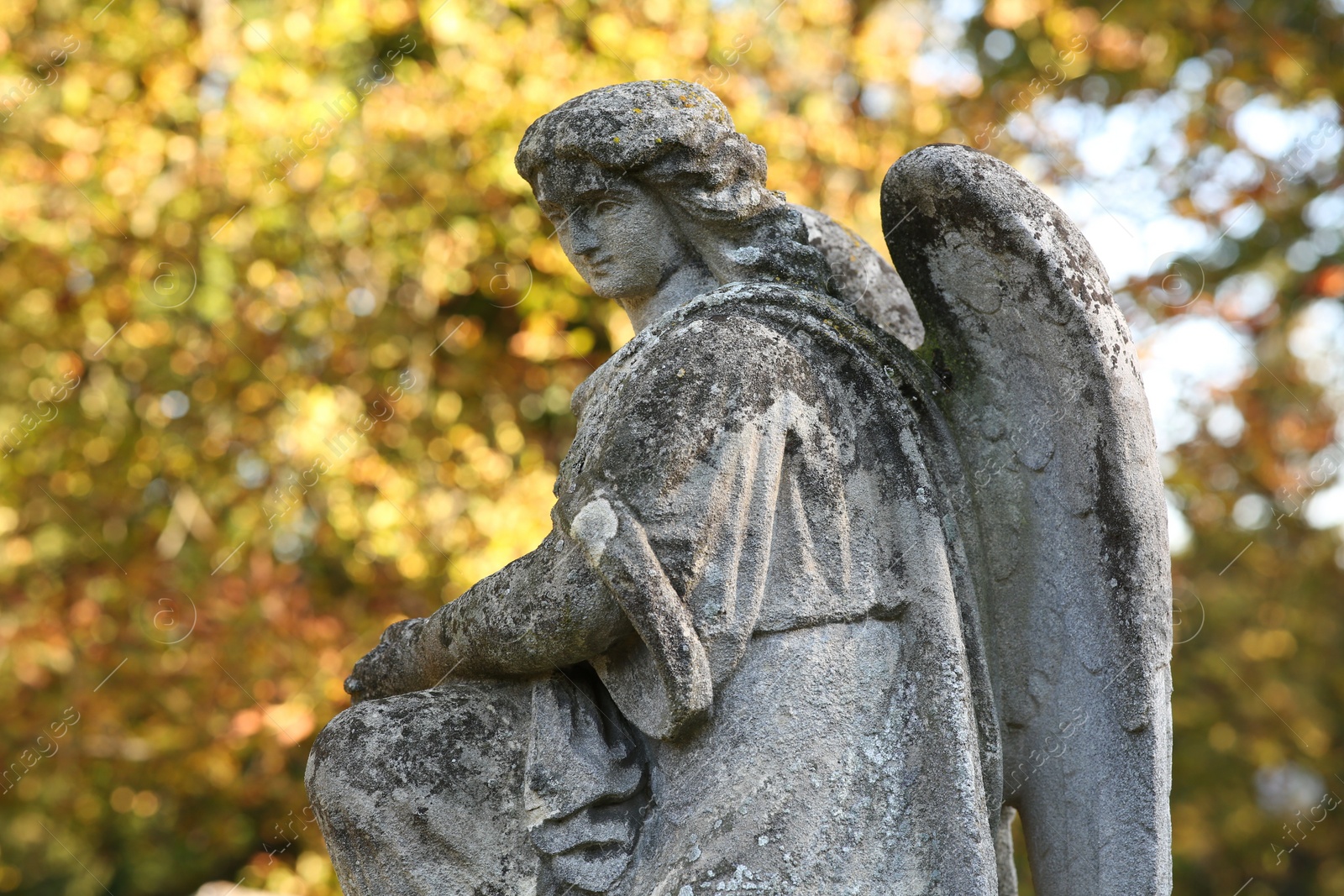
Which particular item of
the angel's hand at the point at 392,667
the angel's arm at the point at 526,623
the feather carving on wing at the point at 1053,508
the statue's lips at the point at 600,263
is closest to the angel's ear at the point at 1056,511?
the feather carving on wing at the point at 1053,508

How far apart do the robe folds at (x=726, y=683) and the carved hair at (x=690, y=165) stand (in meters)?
0.15

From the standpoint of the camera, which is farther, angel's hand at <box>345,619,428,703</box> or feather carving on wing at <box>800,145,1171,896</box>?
angel's hand at <box>345,619,428,703</box>

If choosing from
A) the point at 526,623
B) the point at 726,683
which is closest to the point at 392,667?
the point at 526,623

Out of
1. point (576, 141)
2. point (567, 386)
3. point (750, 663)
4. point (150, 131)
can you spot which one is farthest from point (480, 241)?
point (750, 663)

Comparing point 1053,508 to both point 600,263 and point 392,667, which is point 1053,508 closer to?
point 600,263

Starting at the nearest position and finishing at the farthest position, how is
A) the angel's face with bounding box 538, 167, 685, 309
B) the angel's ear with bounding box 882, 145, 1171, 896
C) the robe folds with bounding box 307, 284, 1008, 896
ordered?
1. the robe folds with bounding box 307, 284, 1008, 896
2. the angel's ear with bounding box 882, 145, 1171, 896
3. the angel's face with bounding box 538, 167, 685, 309

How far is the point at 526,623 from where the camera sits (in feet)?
7.86

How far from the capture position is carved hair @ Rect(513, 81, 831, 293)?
2.56m

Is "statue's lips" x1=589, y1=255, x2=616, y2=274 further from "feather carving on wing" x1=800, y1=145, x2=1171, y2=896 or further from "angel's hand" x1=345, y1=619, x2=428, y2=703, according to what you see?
"angel's hand" x1=345, y1=619, x2=428, y2=703

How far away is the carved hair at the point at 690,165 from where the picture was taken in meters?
2.56

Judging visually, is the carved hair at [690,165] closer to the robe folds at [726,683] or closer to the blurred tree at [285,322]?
A: the robe folds at [726,683]

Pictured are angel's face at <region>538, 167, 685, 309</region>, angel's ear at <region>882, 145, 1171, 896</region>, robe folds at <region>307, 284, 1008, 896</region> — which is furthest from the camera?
angel's face at <region>538, 167, 685, 309</region>

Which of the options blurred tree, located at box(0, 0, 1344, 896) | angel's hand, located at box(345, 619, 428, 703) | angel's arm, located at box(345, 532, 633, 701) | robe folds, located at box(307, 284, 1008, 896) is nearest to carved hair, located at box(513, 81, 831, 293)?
robe folds, located at box(307, 284, 1008, 896)

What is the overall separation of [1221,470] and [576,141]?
26.4ft
